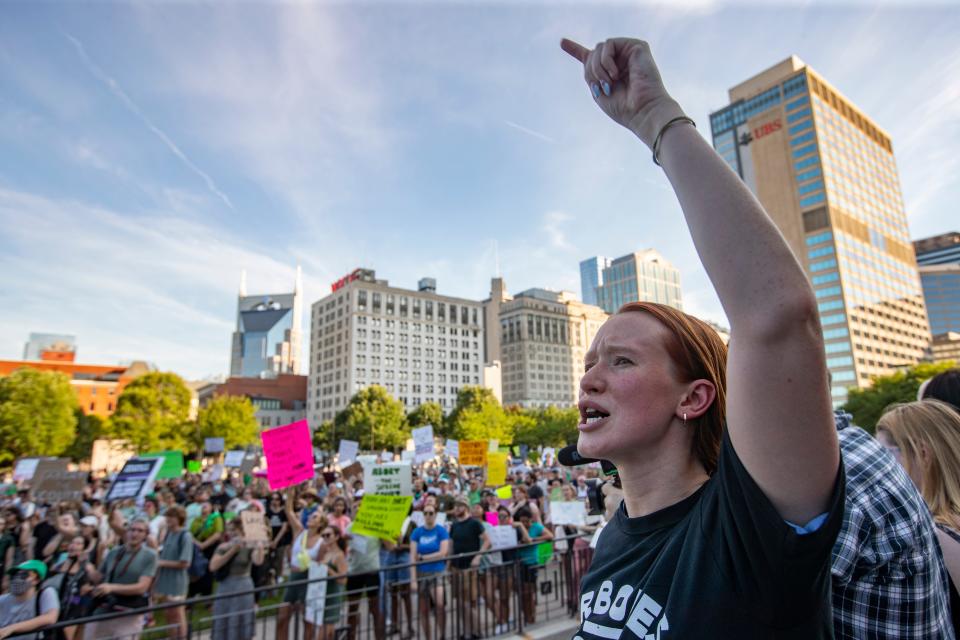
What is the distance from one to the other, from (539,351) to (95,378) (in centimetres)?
10092

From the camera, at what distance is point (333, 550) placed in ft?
27.0

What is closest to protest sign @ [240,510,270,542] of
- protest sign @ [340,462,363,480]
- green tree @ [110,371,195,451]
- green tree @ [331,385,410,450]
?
protest sign @ [340,462,363,480]

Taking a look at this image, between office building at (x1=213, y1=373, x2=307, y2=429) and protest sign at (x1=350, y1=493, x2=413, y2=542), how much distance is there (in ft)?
334

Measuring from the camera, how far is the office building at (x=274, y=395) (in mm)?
105500

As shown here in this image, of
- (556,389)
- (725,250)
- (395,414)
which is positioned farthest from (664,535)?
(556,389)

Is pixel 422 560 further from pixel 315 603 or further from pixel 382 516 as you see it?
pixel 315 603

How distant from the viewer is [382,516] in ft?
28.0

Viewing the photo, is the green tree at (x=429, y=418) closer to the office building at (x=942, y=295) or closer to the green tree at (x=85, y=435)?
the green tree at (x=85, y=435)

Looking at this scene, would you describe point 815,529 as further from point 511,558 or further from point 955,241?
point 955,241

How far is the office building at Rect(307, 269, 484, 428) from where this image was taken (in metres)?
112

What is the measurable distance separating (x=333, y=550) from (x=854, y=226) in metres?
137

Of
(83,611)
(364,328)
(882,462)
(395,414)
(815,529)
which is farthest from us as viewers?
(364,328)

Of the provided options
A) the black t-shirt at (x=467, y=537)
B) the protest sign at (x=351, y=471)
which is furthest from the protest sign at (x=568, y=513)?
the protest sign at (x=351, y=471)

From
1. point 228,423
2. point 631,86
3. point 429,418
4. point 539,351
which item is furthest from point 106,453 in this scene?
point 539,351
